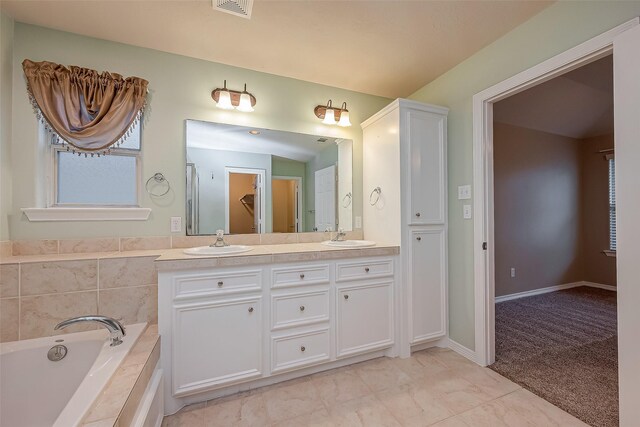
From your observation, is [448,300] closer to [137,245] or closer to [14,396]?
[137,245]

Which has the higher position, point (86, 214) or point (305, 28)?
point (305, 28)

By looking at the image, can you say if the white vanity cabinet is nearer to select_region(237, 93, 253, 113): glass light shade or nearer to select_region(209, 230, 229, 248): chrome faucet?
select_region(209, 230, 229, 248): chrome faucet

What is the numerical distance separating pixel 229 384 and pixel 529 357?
2284 millimetres

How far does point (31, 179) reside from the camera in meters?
1.77

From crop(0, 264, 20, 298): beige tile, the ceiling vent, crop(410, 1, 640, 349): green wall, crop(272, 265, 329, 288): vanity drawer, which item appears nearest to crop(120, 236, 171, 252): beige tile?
crop(0, 264, 20, 298): beige tile

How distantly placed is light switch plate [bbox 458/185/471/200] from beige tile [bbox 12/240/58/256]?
3.04 m

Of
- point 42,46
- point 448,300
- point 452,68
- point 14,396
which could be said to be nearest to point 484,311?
point 448,300

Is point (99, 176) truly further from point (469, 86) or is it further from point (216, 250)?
point (469, 86)

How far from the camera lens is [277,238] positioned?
2.39 m

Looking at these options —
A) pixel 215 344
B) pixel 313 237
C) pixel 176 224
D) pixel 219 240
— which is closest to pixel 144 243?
pixel 176 224

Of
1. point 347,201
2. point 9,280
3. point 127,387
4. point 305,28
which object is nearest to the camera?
point 127,387

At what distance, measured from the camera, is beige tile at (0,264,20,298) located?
4.92ft

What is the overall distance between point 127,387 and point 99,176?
1.56 metres

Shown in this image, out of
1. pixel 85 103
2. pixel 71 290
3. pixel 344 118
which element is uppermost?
pixel 344 118
